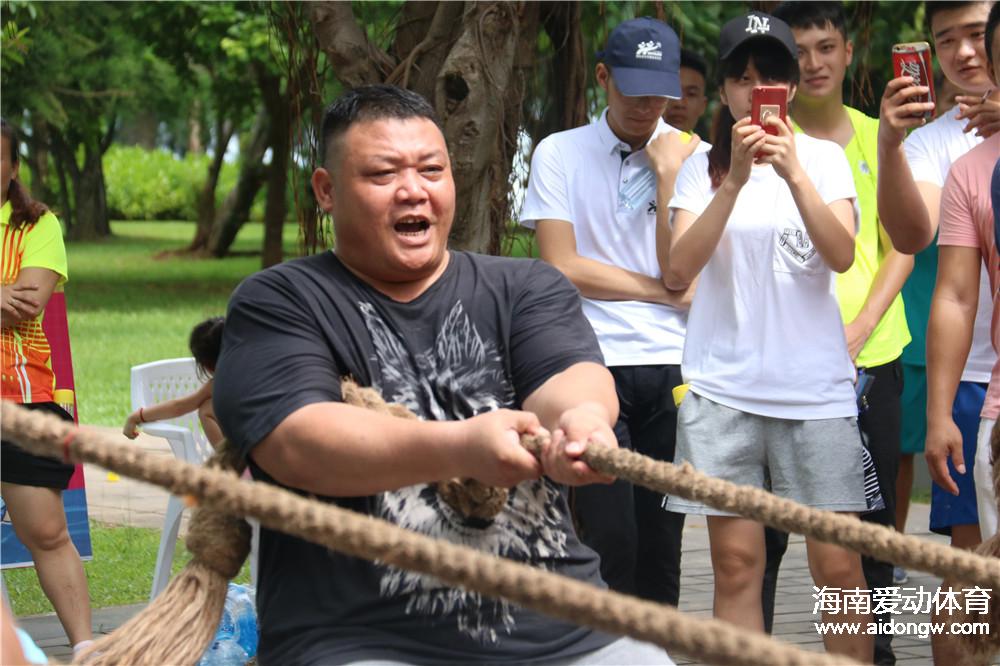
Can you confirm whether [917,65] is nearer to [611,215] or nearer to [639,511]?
[611,215]

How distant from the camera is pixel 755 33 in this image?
4.25 metres

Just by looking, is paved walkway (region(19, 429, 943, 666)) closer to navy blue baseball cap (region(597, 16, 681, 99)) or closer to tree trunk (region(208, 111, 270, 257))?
navy blue baseball cap (region(597, 16, 681, 99))

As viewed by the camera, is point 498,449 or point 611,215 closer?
point 498,449

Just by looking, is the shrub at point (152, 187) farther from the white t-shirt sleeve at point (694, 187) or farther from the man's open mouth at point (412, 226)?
the man's open mouth at point (412, 226)

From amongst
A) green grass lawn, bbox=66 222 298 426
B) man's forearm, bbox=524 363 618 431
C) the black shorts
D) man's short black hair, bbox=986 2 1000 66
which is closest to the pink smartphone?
man's short black hair, bbox=986 2 1000 66

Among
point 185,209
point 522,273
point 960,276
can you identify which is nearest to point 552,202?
point 960,276

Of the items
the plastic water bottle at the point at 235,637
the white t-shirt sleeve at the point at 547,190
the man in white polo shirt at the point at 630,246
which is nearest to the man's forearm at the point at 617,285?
the man in white polo shirt at the point at 630,246

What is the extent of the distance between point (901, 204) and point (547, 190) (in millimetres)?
1133

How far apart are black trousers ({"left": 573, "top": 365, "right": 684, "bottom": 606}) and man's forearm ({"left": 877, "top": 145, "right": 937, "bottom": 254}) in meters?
0.79

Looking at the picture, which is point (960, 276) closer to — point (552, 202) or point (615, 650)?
point (552, 202)

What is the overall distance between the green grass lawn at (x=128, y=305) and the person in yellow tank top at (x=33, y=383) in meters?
6.04

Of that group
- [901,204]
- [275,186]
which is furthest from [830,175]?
[275,186]

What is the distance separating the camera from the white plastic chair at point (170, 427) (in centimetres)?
526

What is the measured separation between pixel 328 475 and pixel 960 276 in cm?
230
